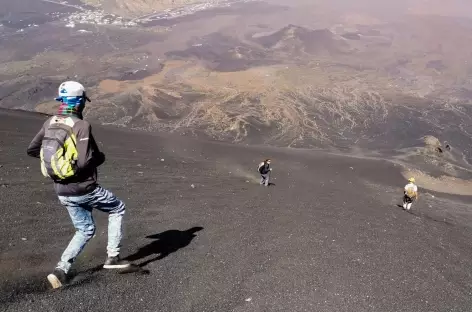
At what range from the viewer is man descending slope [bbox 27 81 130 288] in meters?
4.40

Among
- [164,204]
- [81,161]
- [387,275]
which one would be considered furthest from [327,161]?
[81,161]

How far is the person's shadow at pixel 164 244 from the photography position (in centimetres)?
603

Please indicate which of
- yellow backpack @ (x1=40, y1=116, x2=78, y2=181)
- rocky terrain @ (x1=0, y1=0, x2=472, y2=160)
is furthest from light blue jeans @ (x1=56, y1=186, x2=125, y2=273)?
rocky terrain @ (x1=0, y1=0, x2=472, y2=160)

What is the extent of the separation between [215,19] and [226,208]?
3034 inches

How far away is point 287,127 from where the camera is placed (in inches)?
1367

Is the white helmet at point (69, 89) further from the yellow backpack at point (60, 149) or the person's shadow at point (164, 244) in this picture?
the person's shadow at point (164, 244)

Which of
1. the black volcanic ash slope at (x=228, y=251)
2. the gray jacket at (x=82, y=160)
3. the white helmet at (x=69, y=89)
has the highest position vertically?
the white helmet at (x=69, y=89)

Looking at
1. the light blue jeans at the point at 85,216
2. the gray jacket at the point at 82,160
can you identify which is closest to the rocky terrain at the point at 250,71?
the light blue jeans at the point at 85,216

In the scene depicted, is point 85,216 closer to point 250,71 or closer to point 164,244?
point 164,244

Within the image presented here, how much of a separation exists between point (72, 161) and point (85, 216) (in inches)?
27.8

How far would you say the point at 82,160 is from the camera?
4438 mm

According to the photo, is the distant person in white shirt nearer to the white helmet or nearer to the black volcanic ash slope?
the black volcanic ash slope

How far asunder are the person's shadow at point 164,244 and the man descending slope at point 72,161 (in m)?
1.14

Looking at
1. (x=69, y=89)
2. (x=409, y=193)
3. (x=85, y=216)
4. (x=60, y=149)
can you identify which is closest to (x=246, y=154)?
(x=409, y=193)
